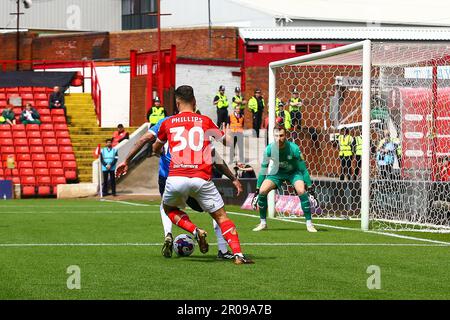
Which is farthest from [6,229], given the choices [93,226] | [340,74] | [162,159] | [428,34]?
[428,34]

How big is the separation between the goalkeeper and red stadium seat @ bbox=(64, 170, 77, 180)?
19.0 metres

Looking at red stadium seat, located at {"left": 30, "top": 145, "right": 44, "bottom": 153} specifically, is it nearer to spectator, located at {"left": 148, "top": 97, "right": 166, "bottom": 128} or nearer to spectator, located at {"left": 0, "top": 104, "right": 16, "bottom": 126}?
spectator, located at {"left": 0, "top": 104, "right": 16, "bottom": 126}

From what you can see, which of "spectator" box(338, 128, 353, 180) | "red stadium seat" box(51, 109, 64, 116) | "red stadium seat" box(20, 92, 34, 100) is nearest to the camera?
"spectator" box(338, 128, 353, 180)

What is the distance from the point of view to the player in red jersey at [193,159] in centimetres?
1273

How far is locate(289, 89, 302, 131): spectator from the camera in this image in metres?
27.2

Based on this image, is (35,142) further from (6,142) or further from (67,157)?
(67,157)

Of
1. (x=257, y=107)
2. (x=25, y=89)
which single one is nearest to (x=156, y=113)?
(x=257, y=107)

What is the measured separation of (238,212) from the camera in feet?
83.9

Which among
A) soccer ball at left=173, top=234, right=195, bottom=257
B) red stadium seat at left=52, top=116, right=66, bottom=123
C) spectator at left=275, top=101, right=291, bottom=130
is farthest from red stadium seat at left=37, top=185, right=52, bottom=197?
soccer ball at left=173, top=234, right=195, bottom=257

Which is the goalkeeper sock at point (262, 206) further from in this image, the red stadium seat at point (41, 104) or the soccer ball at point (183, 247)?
the red stadium seat at point (41, 104)

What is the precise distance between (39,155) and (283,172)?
68.4ft

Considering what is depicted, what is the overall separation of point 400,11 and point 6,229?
3965 centimetres

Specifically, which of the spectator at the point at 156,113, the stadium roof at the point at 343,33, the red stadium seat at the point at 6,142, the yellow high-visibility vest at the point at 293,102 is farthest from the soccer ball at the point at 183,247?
the stadium roof at the point at 343,33

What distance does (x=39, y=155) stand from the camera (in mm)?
39062
